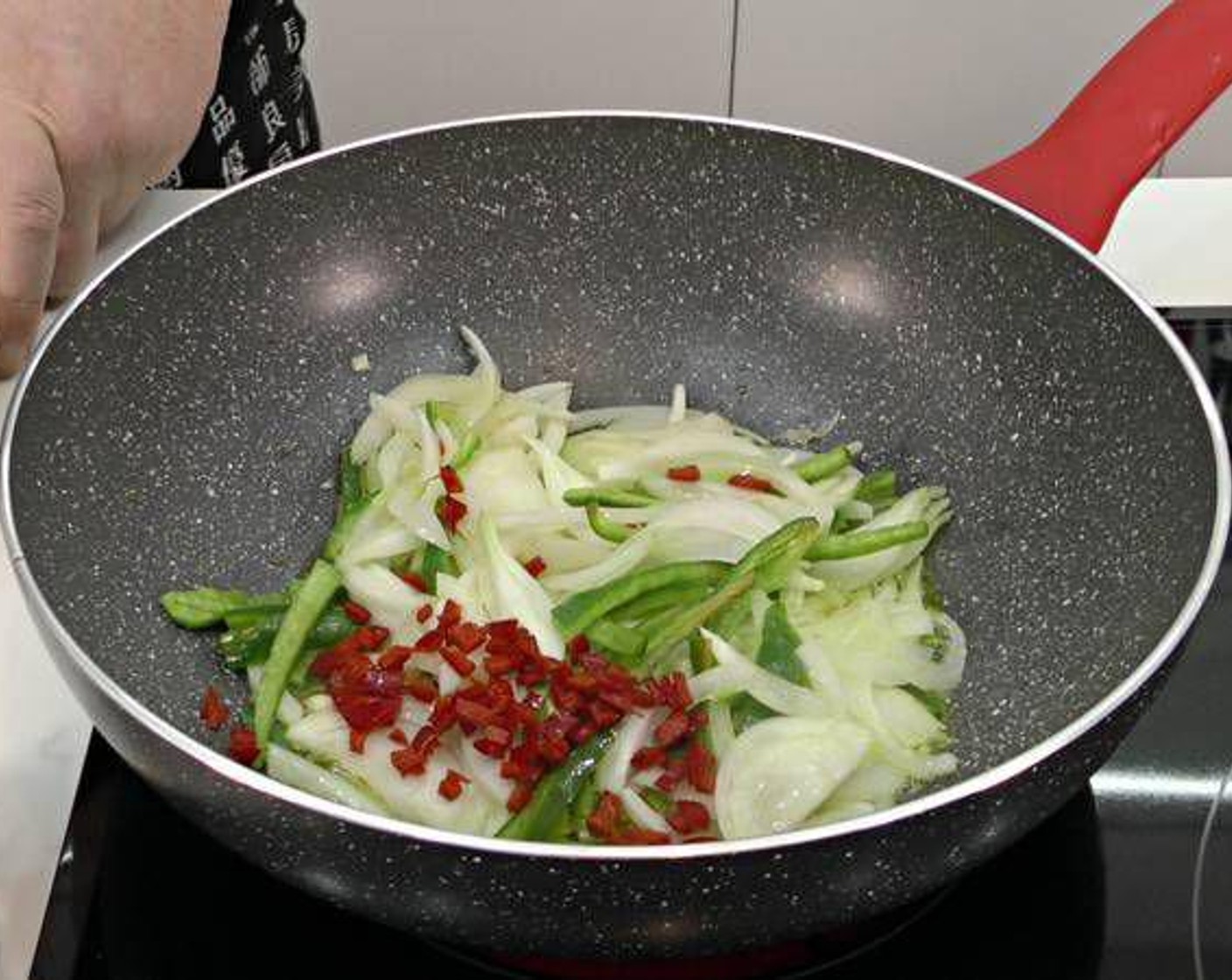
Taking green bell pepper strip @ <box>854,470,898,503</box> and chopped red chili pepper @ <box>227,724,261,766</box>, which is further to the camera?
green bell pepper strip @ <box>854,470,898,503</box>

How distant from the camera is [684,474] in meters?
0.93

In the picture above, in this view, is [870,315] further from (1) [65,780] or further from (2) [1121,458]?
(1) [65,780]

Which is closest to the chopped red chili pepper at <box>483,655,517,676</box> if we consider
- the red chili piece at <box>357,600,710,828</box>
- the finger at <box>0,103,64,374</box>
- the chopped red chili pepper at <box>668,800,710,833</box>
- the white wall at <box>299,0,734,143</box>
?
the red chili piece at <box>357,600,710,828</box>

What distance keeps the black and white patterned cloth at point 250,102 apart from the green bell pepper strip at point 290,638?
627 mm

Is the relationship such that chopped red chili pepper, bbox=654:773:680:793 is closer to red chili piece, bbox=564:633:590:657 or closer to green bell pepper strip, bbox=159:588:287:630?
red chili piece, bbox=564:633:590:657

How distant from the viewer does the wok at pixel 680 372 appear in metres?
0.65

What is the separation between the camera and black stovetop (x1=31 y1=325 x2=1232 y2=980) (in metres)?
0.70

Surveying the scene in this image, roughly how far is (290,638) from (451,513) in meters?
0.12

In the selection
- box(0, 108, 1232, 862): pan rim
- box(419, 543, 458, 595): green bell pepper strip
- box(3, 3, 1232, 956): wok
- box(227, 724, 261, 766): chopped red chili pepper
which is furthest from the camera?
box(419, 543, 458, 595): green bell pepper strip

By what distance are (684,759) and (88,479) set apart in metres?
0.36

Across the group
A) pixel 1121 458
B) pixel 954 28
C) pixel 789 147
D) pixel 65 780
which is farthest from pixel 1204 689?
pixel 954 28

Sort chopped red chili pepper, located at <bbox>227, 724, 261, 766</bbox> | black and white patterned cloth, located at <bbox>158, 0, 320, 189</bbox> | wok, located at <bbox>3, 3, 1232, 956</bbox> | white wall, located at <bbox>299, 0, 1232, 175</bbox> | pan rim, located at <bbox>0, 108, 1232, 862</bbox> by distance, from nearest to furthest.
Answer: pan rim, located at <bbox>0, 108, 1232, 862</bbox> < wok, located at <bbox>3, 3, 1232, 956</bbox> < chopped red chili pepper, located at <bbox>227, 724, 261, 766</bbox> < black and white patterned cloth, located at <bbox>158, 0, 320, 189</bbox> < white wall, located at <bbox>299, 0, 1232, 175</bbox>

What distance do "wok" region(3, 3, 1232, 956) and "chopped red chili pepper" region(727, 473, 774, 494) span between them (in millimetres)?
105

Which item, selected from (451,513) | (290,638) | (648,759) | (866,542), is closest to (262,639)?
(290,638)
